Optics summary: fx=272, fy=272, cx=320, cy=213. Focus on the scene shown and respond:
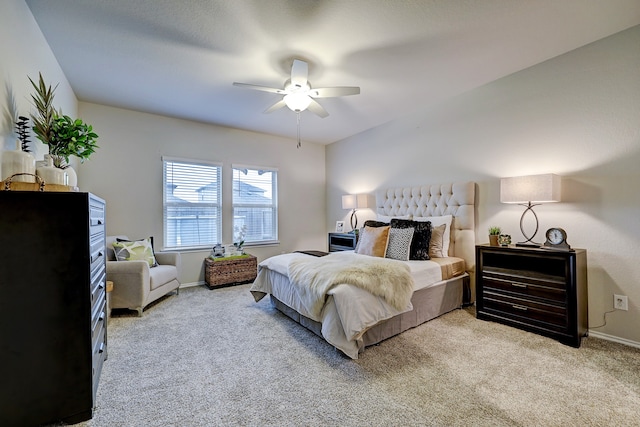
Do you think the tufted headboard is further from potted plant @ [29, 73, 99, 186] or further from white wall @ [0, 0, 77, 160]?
white wall @ [0, 0, 77, 160]

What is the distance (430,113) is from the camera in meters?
3.88

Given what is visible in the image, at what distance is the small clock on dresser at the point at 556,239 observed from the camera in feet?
8.15

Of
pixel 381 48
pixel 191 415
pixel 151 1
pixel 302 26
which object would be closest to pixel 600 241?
pixel 381 48

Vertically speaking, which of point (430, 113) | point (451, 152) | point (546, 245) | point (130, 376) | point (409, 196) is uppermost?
point (430, 113)

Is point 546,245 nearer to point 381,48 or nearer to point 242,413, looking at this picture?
point 381,48

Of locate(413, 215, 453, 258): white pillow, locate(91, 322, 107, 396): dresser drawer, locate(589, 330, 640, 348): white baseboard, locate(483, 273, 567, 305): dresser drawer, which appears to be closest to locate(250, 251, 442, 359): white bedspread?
locate(483, 273, 567, 305): dresser drawer

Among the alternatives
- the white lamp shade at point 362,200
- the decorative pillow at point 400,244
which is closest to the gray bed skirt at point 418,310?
the decorative pillow at point 400,244

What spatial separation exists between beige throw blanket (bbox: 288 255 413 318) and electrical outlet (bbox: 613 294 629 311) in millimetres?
1796

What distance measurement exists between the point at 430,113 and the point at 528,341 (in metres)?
2.97

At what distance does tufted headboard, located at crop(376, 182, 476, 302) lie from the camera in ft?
11.1

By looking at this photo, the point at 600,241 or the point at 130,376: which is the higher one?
the point at 600,241

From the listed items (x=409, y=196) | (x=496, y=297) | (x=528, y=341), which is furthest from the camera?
(x=409, y=196)

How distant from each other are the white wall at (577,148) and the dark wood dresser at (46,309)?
12.5 ft

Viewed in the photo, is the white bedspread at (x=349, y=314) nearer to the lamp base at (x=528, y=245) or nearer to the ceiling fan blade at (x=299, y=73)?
the lamp base at (x=528, y=245)
